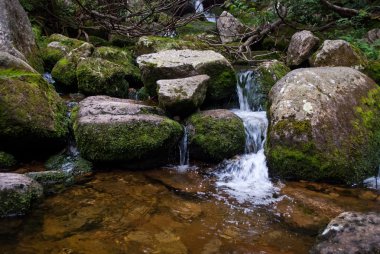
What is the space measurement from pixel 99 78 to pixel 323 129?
162 inches

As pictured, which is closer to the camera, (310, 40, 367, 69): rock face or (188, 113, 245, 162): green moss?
(188, 113, 245, 162): green moss

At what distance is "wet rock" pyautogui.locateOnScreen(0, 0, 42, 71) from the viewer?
7.08 m

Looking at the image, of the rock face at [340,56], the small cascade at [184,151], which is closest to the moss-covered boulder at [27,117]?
the small cascade at [184,151]

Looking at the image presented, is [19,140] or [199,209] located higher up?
[19,140]

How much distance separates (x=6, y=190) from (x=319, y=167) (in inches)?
141

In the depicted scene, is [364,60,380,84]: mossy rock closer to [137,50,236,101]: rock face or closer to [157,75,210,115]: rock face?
[137,50,236,101]: rock face

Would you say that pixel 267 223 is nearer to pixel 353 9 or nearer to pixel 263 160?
pixel 263 160

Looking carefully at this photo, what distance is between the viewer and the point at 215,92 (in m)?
6.59

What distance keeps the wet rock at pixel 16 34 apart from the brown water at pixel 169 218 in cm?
400

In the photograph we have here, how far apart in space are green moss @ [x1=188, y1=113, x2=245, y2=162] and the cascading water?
0.51 ft

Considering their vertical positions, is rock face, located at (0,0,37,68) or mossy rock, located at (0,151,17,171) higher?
rock face, located at (0,0,37,68)

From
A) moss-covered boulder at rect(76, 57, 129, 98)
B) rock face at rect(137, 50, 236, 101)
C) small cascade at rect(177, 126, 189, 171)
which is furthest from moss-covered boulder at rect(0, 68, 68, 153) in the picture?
rock face at rect(137, 50, 236, 101)

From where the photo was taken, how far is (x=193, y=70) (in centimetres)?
647

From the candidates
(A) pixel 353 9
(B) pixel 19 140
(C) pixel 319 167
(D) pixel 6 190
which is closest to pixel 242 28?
(A) pixel 353 9
